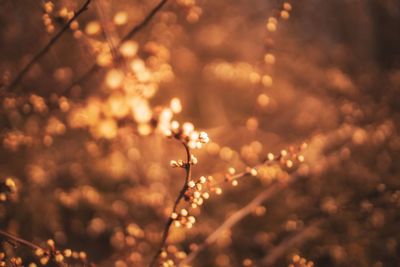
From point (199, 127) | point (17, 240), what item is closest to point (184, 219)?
point (17, 240)

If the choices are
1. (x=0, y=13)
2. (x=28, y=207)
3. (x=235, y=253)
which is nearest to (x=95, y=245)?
(x=28, y=207)

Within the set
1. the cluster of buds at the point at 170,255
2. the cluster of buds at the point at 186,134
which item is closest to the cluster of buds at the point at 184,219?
the cluster of buds at the point at 170,255

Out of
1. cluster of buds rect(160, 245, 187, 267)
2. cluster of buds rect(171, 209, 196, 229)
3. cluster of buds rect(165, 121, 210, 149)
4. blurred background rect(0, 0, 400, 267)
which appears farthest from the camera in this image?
blurred background rect(0, 0, 400, 267)

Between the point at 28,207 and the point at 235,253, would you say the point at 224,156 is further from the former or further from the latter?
the point at 28,207

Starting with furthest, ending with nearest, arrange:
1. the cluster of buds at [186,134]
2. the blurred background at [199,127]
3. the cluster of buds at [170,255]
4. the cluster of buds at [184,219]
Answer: the blurred background at [199,127] → the cluster of buds at [170,255] → the cluster of buds at [184,219] → the cluster of buds at [186,134]

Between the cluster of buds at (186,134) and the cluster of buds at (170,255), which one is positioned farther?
the cluster of buds at (170,255)

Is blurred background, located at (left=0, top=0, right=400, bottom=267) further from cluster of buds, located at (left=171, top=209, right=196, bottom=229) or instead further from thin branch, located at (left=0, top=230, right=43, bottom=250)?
cluster of buds, located at (left=171, top=209, right=196, bottom=229)

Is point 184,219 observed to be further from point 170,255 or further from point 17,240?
point 170,255

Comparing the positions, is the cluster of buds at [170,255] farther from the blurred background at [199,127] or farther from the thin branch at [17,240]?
the thin branch at [17,240]

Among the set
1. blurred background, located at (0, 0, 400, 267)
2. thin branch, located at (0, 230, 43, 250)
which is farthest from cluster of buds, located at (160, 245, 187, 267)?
thin branch, located at (0, 230, 43, 250)

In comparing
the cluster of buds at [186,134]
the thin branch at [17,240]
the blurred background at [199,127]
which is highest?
the blurred background at [199,127]
